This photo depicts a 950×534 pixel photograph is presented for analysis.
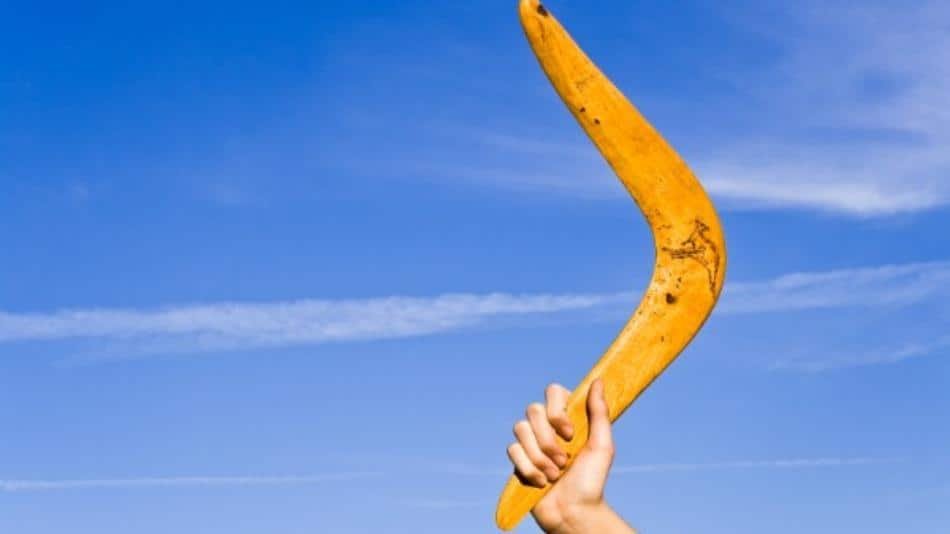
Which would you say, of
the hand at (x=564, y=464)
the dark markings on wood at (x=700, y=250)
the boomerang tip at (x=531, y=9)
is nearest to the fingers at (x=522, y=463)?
the hand at (x=564, y=464)

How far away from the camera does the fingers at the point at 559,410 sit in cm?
534

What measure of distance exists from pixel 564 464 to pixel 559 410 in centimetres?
18

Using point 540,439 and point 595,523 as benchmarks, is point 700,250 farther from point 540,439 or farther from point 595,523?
point 595,523

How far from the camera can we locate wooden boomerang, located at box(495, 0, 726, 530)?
528 centimetres

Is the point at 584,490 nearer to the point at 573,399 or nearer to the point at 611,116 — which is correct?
the point at 573,399

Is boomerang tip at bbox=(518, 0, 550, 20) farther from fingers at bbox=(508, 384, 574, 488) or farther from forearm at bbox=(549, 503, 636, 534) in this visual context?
forearm at bbox=(549, 503, 636, 534)

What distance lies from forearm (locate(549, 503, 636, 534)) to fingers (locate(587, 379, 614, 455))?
8.5 inches

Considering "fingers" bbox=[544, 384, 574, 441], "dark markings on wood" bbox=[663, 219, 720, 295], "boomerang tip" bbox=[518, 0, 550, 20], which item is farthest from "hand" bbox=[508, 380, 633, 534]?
"boomerang tip" bbox=[518, 0, 550, 20]

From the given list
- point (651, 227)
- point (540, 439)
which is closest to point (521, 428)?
point (540, 439)

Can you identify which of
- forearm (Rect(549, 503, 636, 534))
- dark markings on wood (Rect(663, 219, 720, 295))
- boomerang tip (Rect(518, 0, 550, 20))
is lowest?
forearm (Rect(549, 503, 636, 534))

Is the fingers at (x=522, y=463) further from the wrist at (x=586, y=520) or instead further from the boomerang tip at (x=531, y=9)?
the boomerang tip at (x=531, y=9)

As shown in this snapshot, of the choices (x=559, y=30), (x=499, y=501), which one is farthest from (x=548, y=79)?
(x=499, y=501)

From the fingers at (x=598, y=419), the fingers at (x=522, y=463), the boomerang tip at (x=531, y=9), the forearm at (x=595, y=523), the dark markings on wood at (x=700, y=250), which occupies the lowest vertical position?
the forearm at (x=595, y=523)

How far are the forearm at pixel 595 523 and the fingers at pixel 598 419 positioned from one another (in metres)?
0.22
